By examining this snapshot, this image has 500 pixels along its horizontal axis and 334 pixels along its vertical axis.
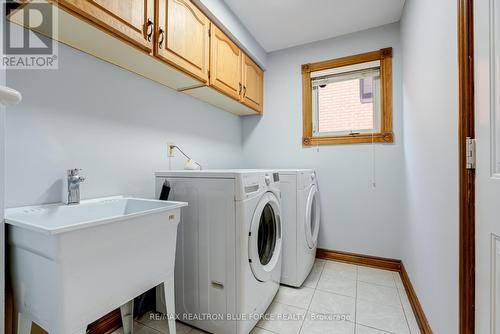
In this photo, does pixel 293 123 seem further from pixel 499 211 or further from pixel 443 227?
pixel 499 211

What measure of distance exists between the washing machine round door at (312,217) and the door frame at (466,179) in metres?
1.06

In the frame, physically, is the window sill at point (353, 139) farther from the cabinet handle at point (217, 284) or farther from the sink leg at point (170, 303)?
the sink leg at point (170, 303)

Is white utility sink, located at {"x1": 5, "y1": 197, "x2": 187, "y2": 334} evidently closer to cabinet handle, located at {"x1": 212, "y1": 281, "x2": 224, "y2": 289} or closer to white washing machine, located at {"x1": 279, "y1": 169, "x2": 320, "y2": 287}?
cabinet handle, located at {"x1": 212, "y1": 281, "x2": 224, "y2": 289}

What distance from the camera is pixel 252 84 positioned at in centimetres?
241

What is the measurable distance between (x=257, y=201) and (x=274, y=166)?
1.35m

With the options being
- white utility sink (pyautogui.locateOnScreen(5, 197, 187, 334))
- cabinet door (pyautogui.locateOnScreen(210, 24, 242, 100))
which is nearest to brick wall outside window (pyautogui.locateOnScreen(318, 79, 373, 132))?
cabinet door (pyautogui.locateOnScreen(210, 24, 242, 100))

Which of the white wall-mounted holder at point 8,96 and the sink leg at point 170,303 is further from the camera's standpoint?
the sink leg at point 170,303

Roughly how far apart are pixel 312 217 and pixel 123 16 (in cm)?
208

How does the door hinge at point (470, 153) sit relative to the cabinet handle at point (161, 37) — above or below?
below

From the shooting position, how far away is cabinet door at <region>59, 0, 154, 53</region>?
37.7 inches

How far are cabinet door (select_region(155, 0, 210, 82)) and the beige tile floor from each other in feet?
5.52

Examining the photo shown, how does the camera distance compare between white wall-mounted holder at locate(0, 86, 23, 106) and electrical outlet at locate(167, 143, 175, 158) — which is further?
electrical outlet at locate(167, 143, 175, 158)

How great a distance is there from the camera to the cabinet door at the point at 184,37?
1310mm

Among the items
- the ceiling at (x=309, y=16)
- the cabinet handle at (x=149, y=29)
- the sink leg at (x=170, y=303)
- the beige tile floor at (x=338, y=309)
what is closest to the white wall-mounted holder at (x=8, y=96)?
the cabinet handle at (x=149, y=29)
